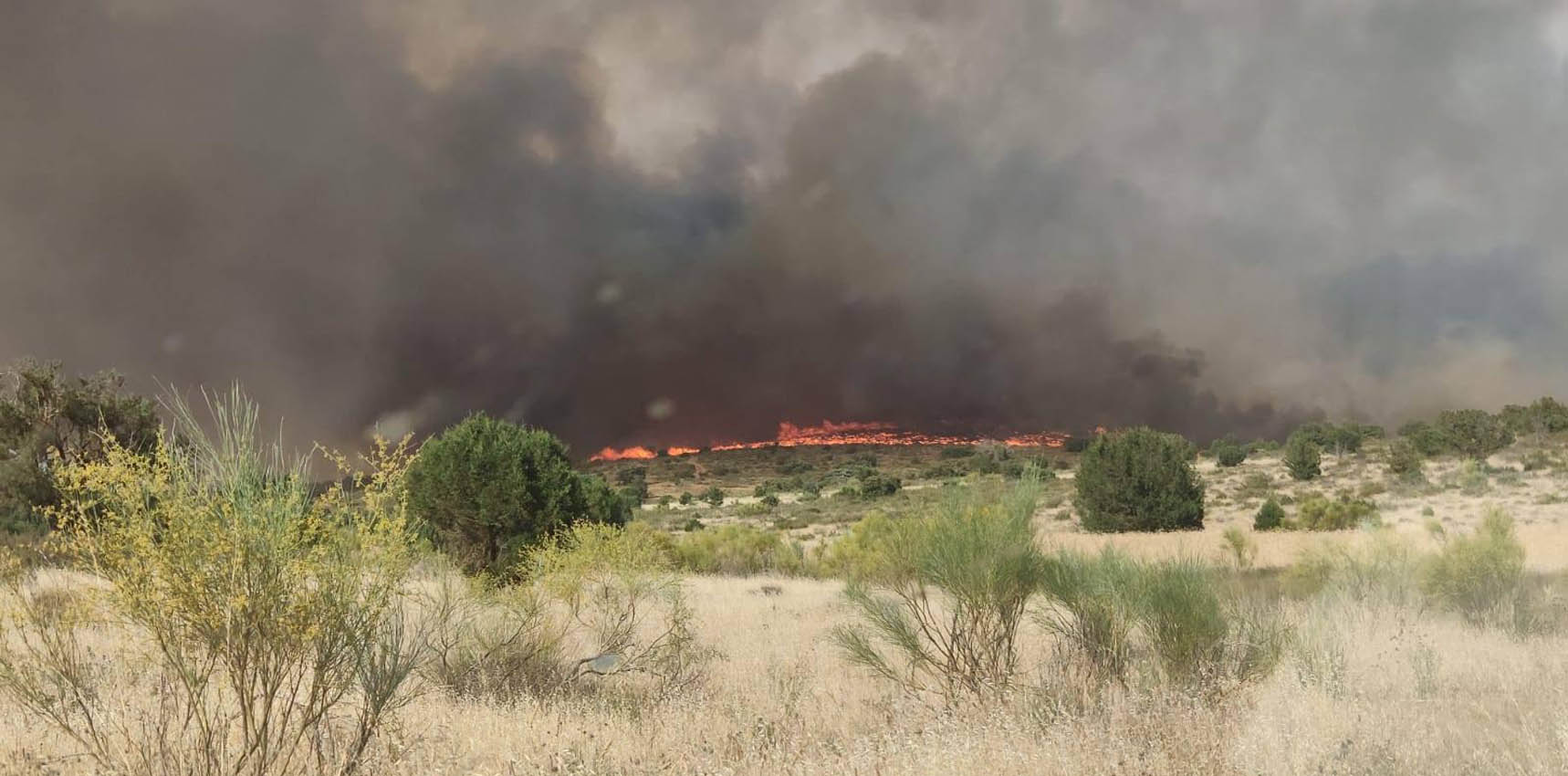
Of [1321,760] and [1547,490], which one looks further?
[1547,490]

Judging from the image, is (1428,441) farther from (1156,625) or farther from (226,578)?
(226,578)

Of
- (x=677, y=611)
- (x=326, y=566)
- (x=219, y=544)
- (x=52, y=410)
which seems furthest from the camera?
(x=52, y=410)

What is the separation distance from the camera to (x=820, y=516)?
52.4 m

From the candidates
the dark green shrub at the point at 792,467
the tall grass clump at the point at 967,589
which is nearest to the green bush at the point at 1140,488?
the tall grass clump at the point at 967,589

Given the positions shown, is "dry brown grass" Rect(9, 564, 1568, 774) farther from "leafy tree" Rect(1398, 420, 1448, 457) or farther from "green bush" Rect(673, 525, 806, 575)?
"leafy tree" Rect(1398, 420, 1448, 457)

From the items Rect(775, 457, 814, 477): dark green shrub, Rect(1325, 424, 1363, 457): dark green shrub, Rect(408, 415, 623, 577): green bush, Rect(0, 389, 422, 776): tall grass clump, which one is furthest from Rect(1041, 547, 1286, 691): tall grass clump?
Rect(775, 457, 814, 477): dark green shrub

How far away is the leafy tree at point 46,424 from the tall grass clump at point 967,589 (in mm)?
23271

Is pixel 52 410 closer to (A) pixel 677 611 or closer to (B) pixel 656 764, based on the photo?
(A) pixel 677 611

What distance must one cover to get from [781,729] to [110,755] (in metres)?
5.55

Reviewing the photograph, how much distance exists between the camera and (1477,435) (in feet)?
184

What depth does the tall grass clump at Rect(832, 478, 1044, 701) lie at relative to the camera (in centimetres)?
977

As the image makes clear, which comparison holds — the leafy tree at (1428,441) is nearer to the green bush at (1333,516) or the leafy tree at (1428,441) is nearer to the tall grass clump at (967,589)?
the green bush at (1333,516)

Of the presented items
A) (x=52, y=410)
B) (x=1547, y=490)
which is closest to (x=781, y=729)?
(x=52, y=410)

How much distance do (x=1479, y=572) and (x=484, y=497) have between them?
20.4 meters
